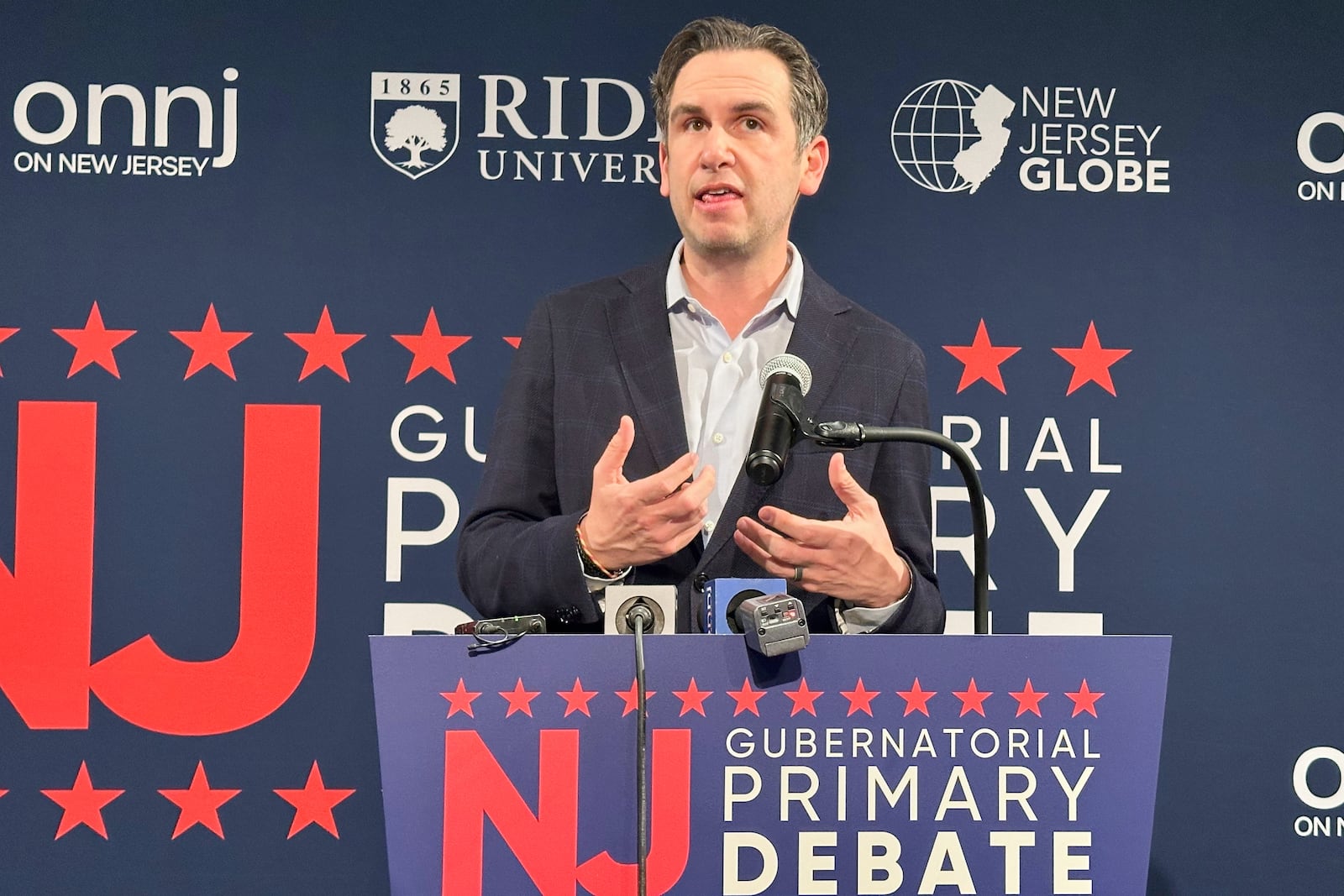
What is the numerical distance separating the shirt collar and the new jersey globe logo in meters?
0.84

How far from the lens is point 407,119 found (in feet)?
9.51

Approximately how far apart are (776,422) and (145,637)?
1.78m

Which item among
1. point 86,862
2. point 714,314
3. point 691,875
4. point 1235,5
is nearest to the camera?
point 691,875

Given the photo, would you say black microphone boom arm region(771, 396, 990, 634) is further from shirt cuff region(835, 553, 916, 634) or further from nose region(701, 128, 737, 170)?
nose region(701, 128, 737, 170)

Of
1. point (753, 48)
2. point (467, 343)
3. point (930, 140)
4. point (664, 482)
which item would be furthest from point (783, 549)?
point (930, 140)

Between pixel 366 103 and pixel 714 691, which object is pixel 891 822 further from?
pixel 366 103

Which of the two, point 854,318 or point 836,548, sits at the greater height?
point 854,318

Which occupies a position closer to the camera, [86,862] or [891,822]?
[891,822]

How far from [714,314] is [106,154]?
1470mm

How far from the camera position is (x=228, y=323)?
9.36 ft

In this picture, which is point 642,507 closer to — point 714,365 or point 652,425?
point 652,425

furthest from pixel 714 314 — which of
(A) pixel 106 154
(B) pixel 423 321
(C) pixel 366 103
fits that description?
(A) pixel 106 154

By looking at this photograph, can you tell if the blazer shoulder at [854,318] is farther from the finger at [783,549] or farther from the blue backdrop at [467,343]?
the blue backdrop at [467,343]

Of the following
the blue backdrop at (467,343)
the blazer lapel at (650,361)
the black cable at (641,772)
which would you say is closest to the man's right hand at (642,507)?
the black cable at (641,772)
